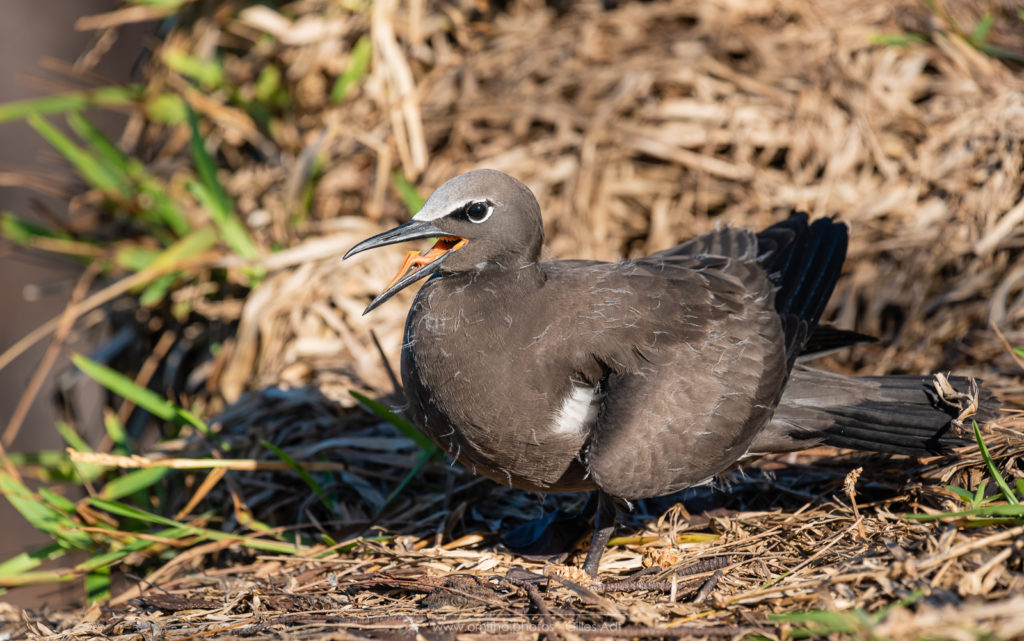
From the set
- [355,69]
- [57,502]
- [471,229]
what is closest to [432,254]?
[471,229]

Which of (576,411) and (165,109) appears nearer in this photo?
(576,411)

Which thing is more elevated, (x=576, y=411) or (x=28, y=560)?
(x=576, y=411)

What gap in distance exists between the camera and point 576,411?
132 inches

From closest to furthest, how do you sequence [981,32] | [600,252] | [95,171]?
[981,32]
[600,252]
[95,171]

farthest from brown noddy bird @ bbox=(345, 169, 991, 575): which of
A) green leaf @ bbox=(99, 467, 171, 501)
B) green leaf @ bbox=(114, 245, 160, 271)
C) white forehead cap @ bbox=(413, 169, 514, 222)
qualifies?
green leaf @ bbox=(114, 245, 160, 271)

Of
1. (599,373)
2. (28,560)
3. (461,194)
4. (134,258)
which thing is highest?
(461,194)

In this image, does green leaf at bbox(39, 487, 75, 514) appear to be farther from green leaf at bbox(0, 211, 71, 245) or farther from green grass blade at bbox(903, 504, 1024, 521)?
green grass blade at bbox(903, 504, 1024, 521)

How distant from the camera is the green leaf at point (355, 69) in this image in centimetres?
566

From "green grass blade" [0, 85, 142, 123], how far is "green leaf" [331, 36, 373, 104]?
1.39 m

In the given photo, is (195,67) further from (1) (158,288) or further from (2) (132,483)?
(2) (132,483)

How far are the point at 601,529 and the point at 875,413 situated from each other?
1194 mm

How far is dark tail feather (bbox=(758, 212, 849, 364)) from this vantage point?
146 inches

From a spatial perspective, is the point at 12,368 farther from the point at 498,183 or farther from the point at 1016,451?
the point at 1016,451

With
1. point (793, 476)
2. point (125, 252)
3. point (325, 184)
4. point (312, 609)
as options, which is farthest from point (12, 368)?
point (793, 476)
